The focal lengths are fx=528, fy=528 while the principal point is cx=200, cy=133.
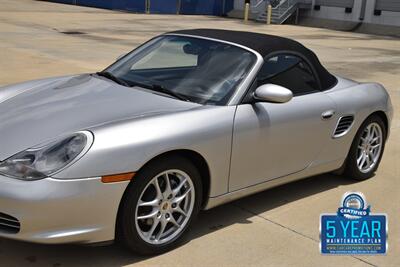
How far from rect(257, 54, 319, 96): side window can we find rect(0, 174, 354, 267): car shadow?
2.99 feet

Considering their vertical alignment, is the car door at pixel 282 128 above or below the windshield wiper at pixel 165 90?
below

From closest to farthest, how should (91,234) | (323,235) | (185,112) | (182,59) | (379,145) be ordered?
(91,234)
(185,112)
(323,235)
(182,59)
(379,145)

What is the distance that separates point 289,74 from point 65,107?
1826 millimetres

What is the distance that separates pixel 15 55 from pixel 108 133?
10128 millimetres

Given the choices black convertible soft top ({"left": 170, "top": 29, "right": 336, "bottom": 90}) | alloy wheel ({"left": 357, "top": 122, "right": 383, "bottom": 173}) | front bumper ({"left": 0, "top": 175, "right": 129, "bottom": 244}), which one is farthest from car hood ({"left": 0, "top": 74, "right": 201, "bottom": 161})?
alloy wheel ({"left": 357, "top": 122, "right": 383, "bottom": 173})

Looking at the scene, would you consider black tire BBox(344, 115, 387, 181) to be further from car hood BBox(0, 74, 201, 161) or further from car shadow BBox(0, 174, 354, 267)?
car hood BBox(0, 74, 201, 161)

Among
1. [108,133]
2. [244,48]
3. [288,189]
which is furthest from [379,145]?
[108,133]

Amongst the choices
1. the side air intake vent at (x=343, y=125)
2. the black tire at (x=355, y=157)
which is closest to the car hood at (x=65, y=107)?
the side air intake vent at (x=343, y=125)

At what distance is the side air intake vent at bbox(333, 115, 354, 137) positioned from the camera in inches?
174

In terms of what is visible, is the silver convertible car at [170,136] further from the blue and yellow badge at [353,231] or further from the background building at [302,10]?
the background building at [302,10]

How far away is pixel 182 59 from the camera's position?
4352 mm

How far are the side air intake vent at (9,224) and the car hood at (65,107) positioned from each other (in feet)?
1.16

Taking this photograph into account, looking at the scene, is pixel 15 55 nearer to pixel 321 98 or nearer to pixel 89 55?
pixel 89 55

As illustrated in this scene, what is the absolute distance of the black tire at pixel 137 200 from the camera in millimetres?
3082
